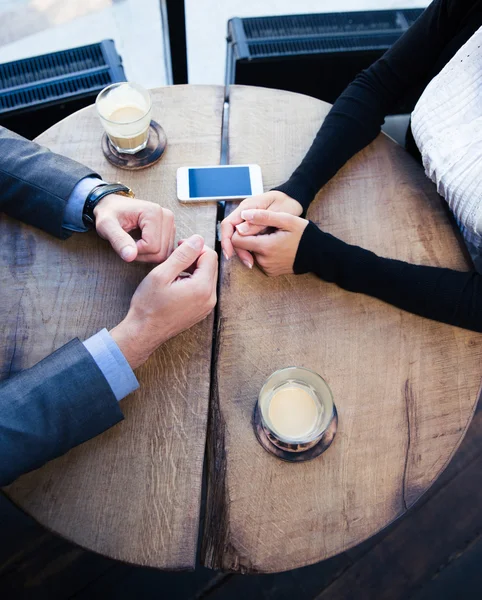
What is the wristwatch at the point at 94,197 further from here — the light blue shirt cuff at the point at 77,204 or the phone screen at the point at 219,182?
the phone screen at the point at 219,182

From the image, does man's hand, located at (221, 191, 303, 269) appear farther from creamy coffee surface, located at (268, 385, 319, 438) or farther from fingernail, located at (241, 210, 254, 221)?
creamy coffee surface, located at (268, 385, 319, 438)

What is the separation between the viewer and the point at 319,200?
53.8 inches

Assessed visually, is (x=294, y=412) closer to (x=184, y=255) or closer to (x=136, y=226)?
(x=184, y=255)

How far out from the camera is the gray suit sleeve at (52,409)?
988 mm

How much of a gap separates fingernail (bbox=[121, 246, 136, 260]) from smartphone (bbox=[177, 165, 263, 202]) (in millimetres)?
243

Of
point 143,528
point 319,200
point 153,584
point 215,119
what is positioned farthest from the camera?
point 153,584

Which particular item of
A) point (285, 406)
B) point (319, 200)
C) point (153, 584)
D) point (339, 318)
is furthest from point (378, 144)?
point (153, 584)

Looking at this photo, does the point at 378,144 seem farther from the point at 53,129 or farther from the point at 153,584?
the point at 153,584

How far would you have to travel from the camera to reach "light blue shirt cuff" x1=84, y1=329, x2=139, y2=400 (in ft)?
3.47

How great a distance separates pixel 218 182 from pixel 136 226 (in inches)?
9.7

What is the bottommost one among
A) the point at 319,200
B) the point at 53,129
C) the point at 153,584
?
the point at 153,584

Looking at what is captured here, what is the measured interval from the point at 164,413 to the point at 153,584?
0.89 m

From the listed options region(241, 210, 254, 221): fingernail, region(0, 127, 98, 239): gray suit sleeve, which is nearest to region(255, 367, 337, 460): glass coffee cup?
region(241, 210, 254, 221): fingernail

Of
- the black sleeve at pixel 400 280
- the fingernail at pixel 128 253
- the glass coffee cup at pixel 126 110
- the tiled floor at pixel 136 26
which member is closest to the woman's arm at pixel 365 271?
the black sleeve at pixel 400 280
